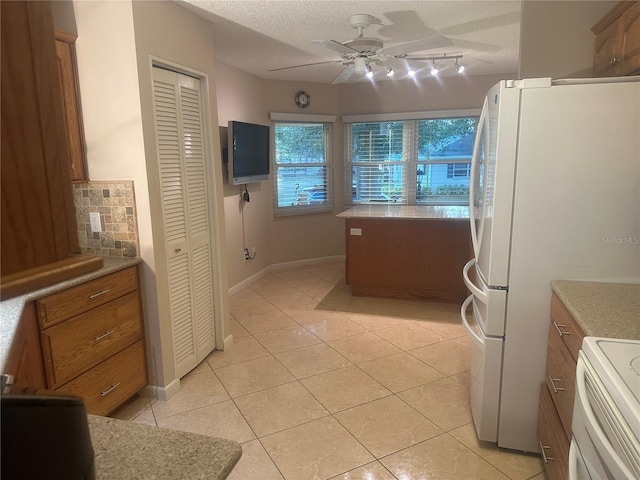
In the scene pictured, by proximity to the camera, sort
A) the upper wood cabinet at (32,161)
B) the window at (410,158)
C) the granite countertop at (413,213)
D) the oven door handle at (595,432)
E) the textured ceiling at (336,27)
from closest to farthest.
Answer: the upper wood cabinet at (32,161) < the oven door handle at (595,432) < the textured ceiling at (336,27) < the granite countertop at (413,213) < the window at (410,158)

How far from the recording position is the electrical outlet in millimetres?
2428

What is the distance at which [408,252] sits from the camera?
4145 mm

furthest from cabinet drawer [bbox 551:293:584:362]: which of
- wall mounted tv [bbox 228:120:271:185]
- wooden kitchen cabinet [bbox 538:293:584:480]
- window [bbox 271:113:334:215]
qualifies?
window [bbox 271:113:334:215]

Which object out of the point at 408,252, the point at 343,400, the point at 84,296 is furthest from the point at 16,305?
the point at 408,252

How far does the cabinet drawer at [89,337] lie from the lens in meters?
1.91

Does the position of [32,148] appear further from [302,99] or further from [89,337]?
[302,99]

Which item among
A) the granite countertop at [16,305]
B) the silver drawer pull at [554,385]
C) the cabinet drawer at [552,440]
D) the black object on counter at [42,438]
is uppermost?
the black object on counter at [42,438]

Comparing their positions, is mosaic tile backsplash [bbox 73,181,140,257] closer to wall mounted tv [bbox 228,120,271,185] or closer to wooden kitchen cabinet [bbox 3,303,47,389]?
wooden kitchen cabinet [bbox 3,303,47,389]

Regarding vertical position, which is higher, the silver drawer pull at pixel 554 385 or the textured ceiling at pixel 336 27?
the textured ceiling at pixel 336 27

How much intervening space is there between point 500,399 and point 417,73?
394cm

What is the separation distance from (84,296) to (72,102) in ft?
3.47

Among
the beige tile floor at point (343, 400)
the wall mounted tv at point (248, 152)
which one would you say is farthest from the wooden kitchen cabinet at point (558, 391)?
the wall mounted tv at point (248, 152)

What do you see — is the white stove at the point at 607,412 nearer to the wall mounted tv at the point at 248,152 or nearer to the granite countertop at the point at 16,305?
the granite countertop at the point at 16,305

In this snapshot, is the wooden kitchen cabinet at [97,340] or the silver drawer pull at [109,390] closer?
the wooden kitchen cabinet at [97,340]
